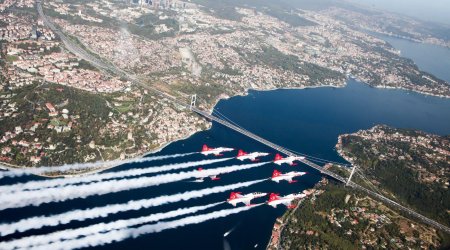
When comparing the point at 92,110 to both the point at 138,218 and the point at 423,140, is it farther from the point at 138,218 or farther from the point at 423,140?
the point at 423,140

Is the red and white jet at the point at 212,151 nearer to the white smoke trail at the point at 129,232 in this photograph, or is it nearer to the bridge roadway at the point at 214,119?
the bridge roadway at the point at 214,119

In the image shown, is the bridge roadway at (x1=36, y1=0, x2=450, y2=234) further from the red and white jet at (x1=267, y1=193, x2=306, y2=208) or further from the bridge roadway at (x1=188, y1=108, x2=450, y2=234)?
the red and white jet at (x1=267, y1=193, x2=306, y2=208)

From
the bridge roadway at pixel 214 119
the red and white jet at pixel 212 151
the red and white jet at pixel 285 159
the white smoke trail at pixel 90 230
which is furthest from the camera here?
the red and white jet at pixel 285 159

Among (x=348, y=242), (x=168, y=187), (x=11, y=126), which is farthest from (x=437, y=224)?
(x=11, y=126)

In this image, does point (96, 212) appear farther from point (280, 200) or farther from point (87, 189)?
point (280, 200)

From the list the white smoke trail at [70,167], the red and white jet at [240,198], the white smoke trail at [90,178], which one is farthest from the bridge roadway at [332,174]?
the white smoke trail at [70,167]

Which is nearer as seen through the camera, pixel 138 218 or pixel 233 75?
pixel 138 218
